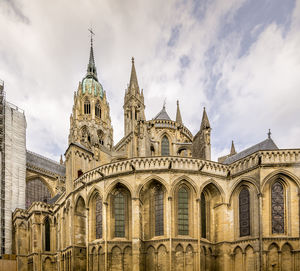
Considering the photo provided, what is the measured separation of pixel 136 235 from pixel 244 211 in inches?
304

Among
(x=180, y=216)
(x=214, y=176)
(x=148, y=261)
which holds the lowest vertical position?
(x=148, y=261)

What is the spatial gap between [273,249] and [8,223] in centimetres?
3037

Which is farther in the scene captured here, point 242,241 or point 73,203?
point 73,203

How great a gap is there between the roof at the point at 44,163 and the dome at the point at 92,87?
23373 millimetres

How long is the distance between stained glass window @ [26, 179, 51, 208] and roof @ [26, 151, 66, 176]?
235 centimetres

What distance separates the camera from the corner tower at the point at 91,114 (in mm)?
65000

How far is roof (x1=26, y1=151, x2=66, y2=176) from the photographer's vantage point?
4743 cm

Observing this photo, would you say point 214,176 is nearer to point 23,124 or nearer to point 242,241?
point 242,241

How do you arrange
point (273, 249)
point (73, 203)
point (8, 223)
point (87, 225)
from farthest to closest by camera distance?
point (8, 223)
point (73, 203)
point (87, 225)
point (273, 249)

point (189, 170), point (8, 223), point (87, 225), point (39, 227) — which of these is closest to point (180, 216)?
point (189, 170)

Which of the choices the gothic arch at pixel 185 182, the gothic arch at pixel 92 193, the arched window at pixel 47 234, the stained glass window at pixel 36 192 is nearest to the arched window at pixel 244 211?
the gothic arch at pixel 185 182

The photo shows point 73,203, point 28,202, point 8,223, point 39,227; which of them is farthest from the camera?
point 28,202

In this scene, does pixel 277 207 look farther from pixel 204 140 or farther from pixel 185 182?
pixel 204 140

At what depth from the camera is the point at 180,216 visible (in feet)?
74.4
